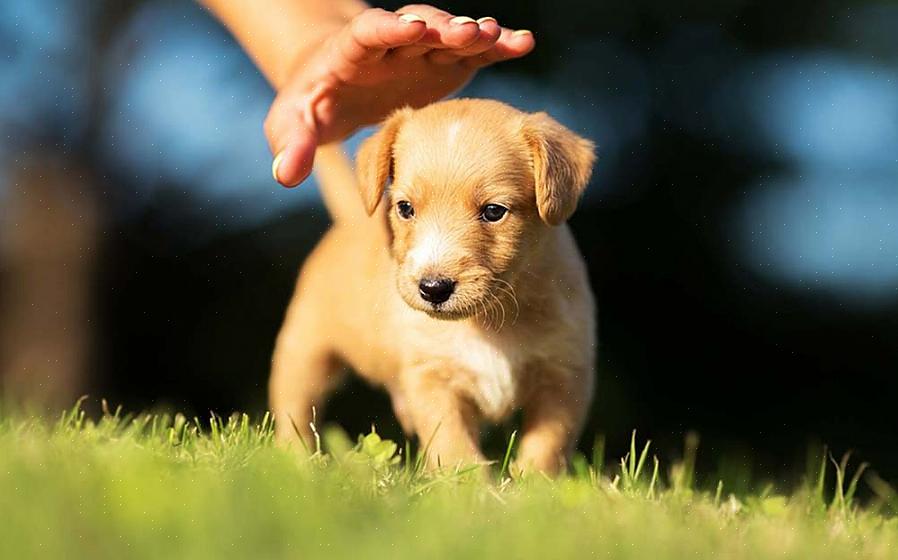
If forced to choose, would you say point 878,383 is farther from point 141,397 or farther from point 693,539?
point 693,539

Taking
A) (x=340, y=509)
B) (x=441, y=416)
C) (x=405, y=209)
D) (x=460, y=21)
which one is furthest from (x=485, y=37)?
(x=340, y=509)

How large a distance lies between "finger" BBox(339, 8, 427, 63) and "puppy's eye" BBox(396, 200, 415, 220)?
1.46 feet

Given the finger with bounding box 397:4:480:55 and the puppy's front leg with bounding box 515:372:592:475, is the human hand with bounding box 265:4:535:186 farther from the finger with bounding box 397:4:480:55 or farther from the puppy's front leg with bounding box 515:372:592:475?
the puppy's front leg with bounding box 515:372:592:475

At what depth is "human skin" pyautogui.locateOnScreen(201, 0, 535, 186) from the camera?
3066 mm

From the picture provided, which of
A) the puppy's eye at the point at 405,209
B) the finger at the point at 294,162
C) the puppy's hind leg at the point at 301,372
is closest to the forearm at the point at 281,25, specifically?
the finger at the point at 294,162

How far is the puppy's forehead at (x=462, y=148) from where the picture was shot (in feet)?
10.4

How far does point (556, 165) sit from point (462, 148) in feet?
0.95

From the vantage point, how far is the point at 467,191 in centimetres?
316

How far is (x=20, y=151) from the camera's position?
27.2 feet

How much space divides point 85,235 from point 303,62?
16.9 feet

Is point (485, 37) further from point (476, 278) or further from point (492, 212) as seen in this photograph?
point (476, 278)

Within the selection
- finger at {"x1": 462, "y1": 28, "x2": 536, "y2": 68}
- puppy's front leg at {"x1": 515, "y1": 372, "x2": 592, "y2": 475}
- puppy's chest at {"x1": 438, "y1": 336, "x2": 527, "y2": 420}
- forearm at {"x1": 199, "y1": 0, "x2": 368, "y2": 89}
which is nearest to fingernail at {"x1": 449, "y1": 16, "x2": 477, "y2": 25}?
finger at {"x1": 462, "y1": 28, "x2": 536, "y2": 68}

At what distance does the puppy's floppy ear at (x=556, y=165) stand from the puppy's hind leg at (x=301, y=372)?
1175 millimetres

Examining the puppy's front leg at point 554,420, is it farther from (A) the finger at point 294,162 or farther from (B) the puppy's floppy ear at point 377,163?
(A) the finger at point 294,162
